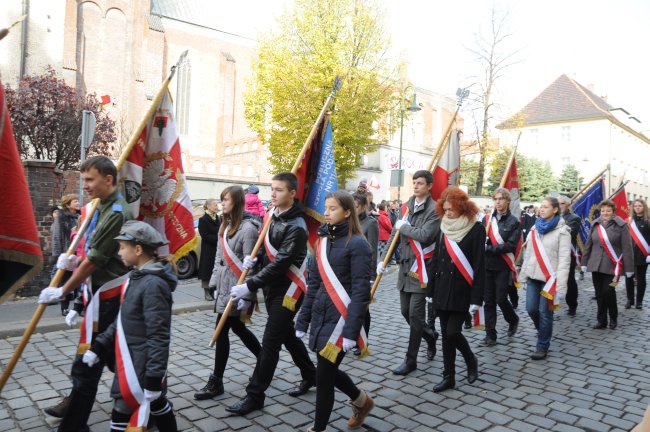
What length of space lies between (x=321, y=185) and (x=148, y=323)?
278cm

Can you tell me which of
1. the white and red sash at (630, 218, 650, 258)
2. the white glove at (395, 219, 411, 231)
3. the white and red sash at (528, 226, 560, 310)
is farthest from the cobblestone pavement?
the white and red sash at (630, 218, 650, 258)

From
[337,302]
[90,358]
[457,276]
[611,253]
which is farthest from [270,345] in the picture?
[611,253]

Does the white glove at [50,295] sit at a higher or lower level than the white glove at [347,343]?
higher

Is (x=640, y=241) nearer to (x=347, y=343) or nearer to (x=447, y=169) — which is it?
(x=447, y=169)

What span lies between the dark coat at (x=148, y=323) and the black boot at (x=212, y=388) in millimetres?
1536

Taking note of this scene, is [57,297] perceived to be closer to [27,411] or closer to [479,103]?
[27,411]

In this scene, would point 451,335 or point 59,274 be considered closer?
point 59,274

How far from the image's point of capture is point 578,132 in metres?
50.8

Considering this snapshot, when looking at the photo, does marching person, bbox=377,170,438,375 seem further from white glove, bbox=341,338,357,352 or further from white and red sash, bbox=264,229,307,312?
white glove, bbox=341,338,357,352

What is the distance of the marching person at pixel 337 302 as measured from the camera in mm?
3694

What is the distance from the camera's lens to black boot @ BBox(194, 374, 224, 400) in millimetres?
4602

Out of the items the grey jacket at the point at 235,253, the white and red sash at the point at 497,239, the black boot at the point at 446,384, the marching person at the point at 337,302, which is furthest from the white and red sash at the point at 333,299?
the white and red sash at the point at 497,239

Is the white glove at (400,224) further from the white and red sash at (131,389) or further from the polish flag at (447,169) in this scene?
the white and red sash at (131,389)

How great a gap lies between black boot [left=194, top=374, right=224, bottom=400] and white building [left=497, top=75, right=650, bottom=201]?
48.3 metres
